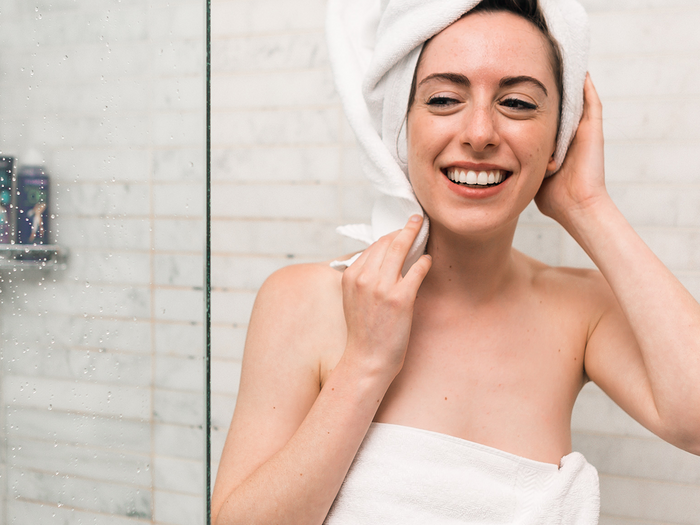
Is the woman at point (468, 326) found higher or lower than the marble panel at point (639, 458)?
higher

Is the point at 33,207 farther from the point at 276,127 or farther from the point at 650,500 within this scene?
the point at 650,500

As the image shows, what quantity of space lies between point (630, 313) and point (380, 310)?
15.8 inches

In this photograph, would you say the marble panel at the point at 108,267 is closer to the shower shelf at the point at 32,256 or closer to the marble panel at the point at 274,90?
the shower shelf at the point at 32,256

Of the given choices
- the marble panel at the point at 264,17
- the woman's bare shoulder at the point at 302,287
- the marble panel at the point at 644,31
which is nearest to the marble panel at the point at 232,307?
the woman's bare shoulder at the point at 302,287

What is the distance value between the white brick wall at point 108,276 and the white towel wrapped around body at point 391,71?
36 cm

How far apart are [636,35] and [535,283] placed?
63cm

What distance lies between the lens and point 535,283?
1.02m

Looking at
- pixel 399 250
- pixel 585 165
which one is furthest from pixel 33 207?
pixel 585 165

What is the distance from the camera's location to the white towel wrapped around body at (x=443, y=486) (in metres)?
0.81

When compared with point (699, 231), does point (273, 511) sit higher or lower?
lower

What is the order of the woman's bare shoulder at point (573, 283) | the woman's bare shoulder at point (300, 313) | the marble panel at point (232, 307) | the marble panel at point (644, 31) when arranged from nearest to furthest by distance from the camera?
the woman's bare shoulder at point (300, 313), the woman's bare shoulder at point (573, 283), the marble panel at point (644, 31), the marble panel at point (232, 307)

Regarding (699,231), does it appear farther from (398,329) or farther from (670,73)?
(398,329)

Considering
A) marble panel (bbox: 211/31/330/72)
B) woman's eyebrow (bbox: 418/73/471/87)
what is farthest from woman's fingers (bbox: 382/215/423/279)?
marble panel (bbox: 211/31/330/72)

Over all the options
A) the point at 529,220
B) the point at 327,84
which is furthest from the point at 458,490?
the point at 327,84
